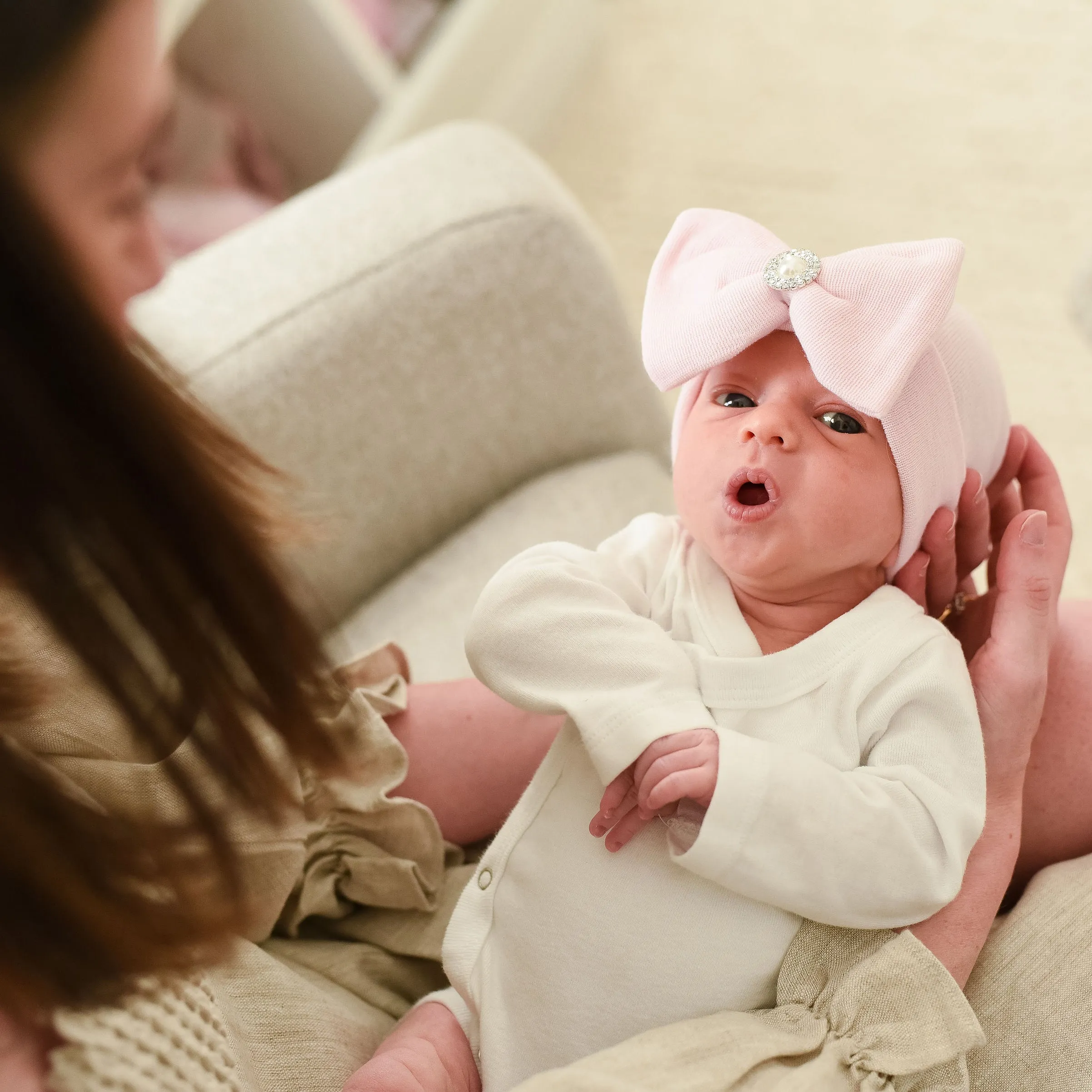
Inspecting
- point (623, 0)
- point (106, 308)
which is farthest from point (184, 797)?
point (623, 0)

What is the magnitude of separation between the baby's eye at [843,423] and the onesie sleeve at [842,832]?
9.0 inches

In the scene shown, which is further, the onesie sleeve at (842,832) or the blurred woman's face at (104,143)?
the onesie sleeve at (842,832)

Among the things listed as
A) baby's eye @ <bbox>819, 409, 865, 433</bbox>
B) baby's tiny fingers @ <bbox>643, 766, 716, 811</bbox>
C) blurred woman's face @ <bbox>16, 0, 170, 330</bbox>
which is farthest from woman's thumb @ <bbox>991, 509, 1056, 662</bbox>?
blurred woman's face @ <bbox>16, 0, 170, 330</bbox>

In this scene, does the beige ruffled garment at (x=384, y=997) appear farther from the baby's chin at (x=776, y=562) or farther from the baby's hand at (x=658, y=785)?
the baby's chin at (x=776, y=562)

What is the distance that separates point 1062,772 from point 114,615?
703 millimetres

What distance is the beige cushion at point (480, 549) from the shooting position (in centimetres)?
110

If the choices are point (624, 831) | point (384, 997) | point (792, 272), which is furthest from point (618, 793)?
point (792, 272)

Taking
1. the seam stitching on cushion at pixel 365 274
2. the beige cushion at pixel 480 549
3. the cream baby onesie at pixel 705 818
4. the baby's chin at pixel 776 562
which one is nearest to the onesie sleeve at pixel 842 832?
the cream baby onesie at pixel 705 818

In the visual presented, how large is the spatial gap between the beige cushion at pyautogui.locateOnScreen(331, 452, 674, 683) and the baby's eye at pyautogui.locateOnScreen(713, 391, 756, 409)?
12.2 inches

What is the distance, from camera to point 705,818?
0.73m

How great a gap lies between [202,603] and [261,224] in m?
0.70

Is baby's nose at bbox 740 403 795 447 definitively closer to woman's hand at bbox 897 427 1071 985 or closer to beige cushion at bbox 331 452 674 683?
woman's hand at bbox 897 427 1071 985

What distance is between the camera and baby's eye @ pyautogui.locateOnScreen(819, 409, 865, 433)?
2.64 ft

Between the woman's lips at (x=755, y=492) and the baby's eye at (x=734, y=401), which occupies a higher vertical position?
the baby's eye at (x=734, y=401)
